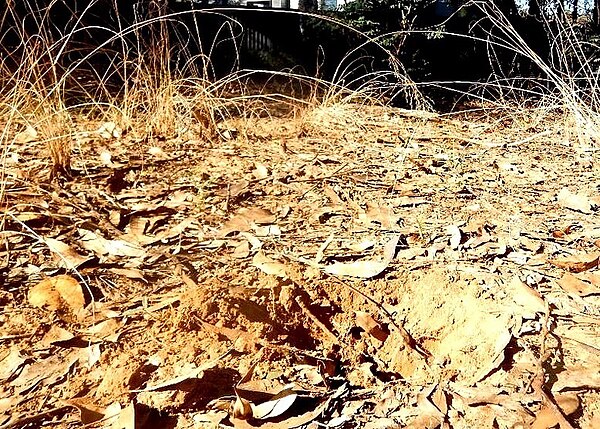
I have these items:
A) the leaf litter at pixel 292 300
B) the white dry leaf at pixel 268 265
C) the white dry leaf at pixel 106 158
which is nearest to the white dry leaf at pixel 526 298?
the leaf litter at pixel 292 300

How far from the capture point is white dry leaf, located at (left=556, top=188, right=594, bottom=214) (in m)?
2.05

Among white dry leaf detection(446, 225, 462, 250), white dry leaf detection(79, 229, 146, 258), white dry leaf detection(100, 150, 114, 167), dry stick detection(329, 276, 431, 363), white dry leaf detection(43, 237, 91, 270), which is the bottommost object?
dry stick detection(329, 276, 431, 363)

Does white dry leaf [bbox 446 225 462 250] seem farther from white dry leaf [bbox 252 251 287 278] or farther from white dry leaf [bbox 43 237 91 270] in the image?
white dry leaf [bbox 43 237 91 270]

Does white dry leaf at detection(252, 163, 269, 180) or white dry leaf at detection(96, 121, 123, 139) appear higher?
white dry leaf at detection(96, 121, 123, 139)

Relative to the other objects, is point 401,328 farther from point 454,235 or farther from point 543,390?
point 454,235

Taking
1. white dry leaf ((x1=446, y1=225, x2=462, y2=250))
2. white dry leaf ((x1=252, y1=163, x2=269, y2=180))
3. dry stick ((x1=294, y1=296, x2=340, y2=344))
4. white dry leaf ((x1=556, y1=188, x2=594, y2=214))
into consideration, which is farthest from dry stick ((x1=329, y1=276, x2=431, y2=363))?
white dry leaf ((x1=556, y1=188, x2=594, y2=214))

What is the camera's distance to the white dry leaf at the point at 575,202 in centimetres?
205

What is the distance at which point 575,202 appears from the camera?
2100 millimetres

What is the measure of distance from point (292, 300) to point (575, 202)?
1.23 metres

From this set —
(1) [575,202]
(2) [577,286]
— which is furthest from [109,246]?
(1) [575,202]

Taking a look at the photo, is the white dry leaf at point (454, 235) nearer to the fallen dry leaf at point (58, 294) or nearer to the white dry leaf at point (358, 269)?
the white dry leaf at point (358, 269)

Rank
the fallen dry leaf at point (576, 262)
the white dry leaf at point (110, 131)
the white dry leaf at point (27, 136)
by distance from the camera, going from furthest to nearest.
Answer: the white dry leaf at point (110, 131), the white dry leaf at point (27, 136), the fallen dry leaf at point (576, 262)

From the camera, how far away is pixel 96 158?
235cm

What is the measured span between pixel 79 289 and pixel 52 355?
0.21m
